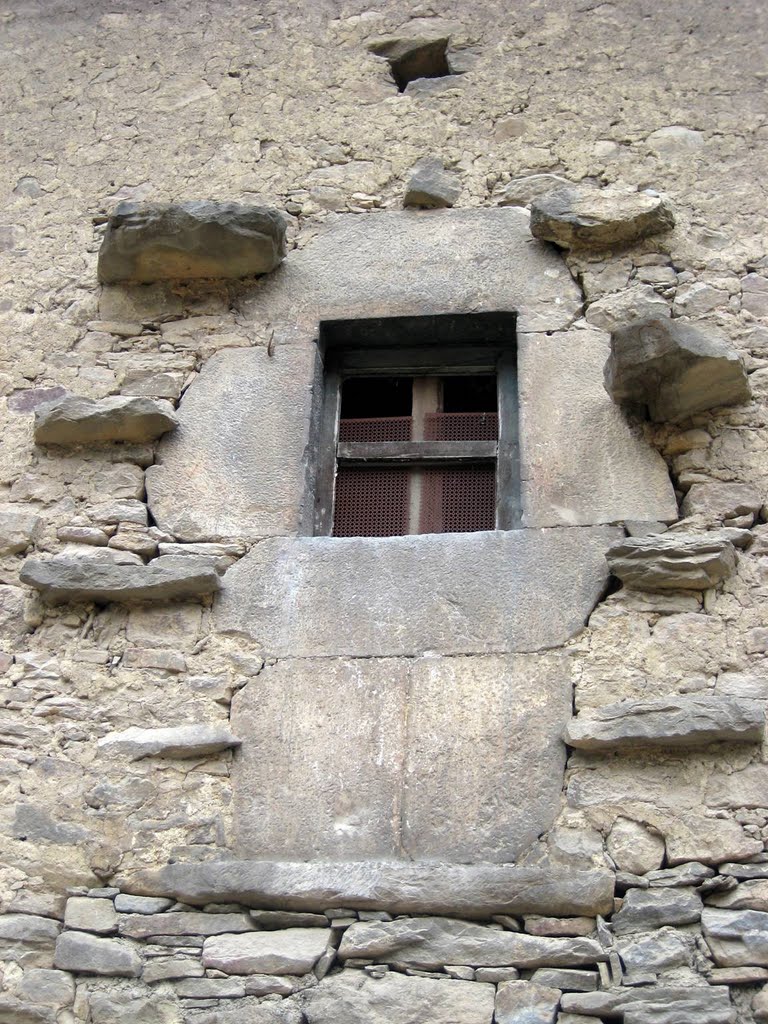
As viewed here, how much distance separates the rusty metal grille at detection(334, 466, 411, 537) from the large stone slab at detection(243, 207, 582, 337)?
1.71ft

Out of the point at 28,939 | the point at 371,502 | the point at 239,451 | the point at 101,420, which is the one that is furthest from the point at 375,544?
the point at 28,939

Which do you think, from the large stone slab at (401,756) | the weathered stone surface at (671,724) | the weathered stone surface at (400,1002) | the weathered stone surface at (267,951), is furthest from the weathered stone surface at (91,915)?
the weathered stone surface at (671,724)

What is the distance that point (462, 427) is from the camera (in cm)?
440

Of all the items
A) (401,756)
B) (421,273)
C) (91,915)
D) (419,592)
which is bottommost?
(91,915)

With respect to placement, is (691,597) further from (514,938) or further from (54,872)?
(54,872)

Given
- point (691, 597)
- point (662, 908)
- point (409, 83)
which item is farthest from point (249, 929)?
point (409, 83)

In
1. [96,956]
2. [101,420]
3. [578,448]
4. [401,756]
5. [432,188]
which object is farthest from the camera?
[432,188]

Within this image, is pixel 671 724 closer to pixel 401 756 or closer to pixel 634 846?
pixel 634 846

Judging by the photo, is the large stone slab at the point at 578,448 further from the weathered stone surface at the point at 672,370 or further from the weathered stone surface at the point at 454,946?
the weathered stone surface at the point at 454,946

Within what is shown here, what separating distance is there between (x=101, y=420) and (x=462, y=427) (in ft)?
3.79

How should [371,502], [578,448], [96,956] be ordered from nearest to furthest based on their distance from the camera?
[96,956]
[578,448]
[371,502]

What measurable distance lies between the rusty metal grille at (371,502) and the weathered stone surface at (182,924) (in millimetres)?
1288

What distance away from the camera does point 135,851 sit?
360 centimetres

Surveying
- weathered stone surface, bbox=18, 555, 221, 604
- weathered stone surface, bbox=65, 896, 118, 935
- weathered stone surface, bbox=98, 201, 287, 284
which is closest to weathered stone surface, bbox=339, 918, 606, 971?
weathered stone surface, bbox=65, 896, 118, 935
